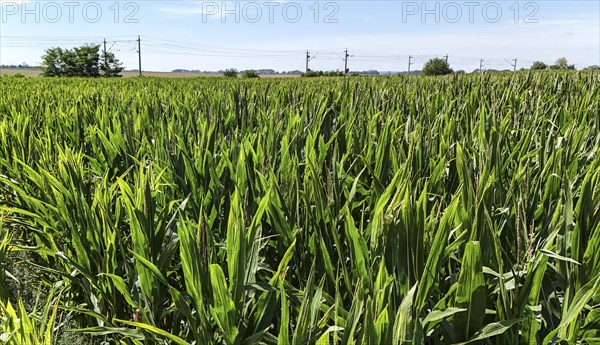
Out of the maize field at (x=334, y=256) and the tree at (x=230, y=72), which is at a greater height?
the tree at (x=230, y=72)

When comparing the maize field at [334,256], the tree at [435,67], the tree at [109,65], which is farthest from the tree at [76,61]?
the maize field at [334,256]

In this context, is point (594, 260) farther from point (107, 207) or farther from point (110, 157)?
point (110, 157)

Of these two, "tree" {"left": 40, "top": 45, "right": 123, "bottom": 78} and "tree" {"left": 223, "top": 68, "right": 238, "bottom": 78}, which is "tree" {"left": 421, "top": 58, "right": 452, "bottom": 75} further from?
"tree" {"left": 40, "top": 45, "right": 123, "bottom": 78}

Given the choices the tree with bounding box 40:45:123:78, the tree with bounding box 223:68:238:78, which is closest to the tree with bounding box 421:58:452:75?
the tree with bounding box 223:68:238:78

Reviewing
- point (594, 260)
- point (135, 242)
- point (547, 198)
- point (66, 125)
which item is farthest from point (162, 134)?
point (594, 260)

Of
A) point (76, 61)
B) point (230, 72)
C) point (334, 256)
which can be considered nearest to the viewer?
point (334, 256)

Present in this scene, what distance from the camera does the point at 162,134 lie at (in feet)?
6.46

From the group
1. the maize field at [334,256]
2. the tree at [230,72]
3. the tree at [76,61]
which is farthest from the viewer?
the tree at [76,61]

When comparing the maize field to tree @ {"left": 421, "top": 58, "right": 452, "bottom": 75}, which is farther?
tree @ {"left": 421, "top": 58, "right": 452, "bottom": 75}

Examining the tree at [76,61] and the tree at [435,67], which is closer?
the tree at [435,67]

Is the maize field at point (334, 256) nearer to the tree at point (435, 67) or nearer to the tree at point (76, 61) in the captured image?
the tree at point (435, 67)

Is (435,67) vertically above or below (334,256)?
above

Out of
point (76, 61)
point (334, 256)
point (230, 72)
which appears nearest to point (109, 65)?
point (76, 61)

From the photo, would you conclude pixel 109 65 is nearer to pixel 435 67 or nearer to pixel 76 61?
pixel 76 61
